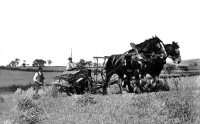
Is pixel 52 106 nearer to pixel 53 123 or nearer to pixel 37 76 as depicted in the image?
pixel 53 123

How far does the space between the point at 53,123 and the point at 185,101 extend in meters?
4.22

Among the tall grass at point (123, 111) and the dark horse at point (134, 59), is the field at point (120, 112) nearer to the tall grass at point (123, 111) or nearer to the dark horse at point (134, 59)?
the tall grass at point (123, 111)

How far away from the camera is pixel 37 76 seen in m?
20.9

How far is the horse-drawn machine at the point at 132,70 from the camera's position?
15.0 metres

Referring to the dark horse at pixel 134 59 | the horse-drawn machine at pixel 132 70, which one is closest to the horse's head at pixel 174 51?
the horse-drawn machine at pixel 132 70

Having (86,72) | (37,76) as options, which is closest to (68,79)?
(86,72)

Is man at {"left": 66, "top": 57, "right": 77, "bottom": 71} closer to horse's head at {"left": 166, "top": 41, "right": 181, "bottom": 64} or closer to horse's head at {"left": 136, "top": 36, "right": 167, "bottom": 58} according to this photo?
horse's head at {"left": 136, "top": 36, "right": 167, "bottom": 58}

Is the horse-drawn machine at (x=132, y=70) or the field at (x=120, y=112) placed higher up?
the horse-drawn machine at (x=132, y=70)

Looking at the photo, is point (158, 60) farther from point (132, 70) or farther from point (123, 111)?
point (123, 111)

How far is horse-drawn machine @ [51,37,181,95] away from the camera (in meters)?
15.0

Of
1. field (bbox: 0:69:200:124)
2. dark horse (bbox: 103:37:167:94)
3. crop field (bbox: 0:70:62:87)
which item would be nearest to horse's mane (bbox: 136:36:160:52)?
dark horse (bbox: 103:37:167:94)

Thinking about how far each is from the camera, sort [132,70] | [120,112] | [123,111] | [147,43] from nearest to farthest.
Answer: [120,112]
[123,111]
[147,43]
[132,70]

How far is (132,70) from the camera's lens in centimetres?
1590

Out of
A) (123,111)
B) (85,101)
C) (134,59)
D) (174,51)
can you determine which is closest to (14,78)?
(134,59)
